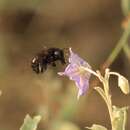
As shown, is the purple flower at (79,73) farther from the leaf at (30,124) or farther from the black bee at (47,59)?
the black bee at (47,59)

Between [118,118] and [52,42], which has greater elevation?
[52,42]

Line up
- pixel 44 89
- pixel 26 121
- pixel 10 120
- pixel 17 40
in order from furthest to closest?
1. pixel 17 40
2. pixel 10 120
3. pixel 44 89
4. pixel 26 121

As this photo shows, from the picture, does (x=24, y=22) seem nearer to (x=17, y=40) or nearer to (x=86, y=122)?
(x=17, y=40)

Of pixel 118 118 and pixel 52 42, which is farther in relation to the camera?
pixel 52 42

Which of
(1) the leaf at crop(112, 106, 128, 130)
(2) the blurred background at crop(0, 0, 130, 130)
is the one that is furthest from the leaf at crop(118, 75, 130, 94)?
(2) the blurred background at crop(0, 0, 130, 130)


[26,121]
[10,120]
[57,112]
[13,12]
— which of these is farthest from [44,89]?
[13,12]

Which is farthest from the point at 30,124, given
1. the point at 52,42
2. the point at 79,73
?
the point at 52,42

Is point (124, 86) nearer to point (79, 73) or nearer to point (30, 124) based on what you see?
point (79, 73)

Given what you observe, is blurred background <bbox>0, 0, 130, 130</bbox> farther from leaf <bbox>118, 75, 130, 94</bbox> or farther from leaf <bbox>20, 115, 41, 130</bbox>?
leaf <bbox>118, 75, 130, 94</bbox>
